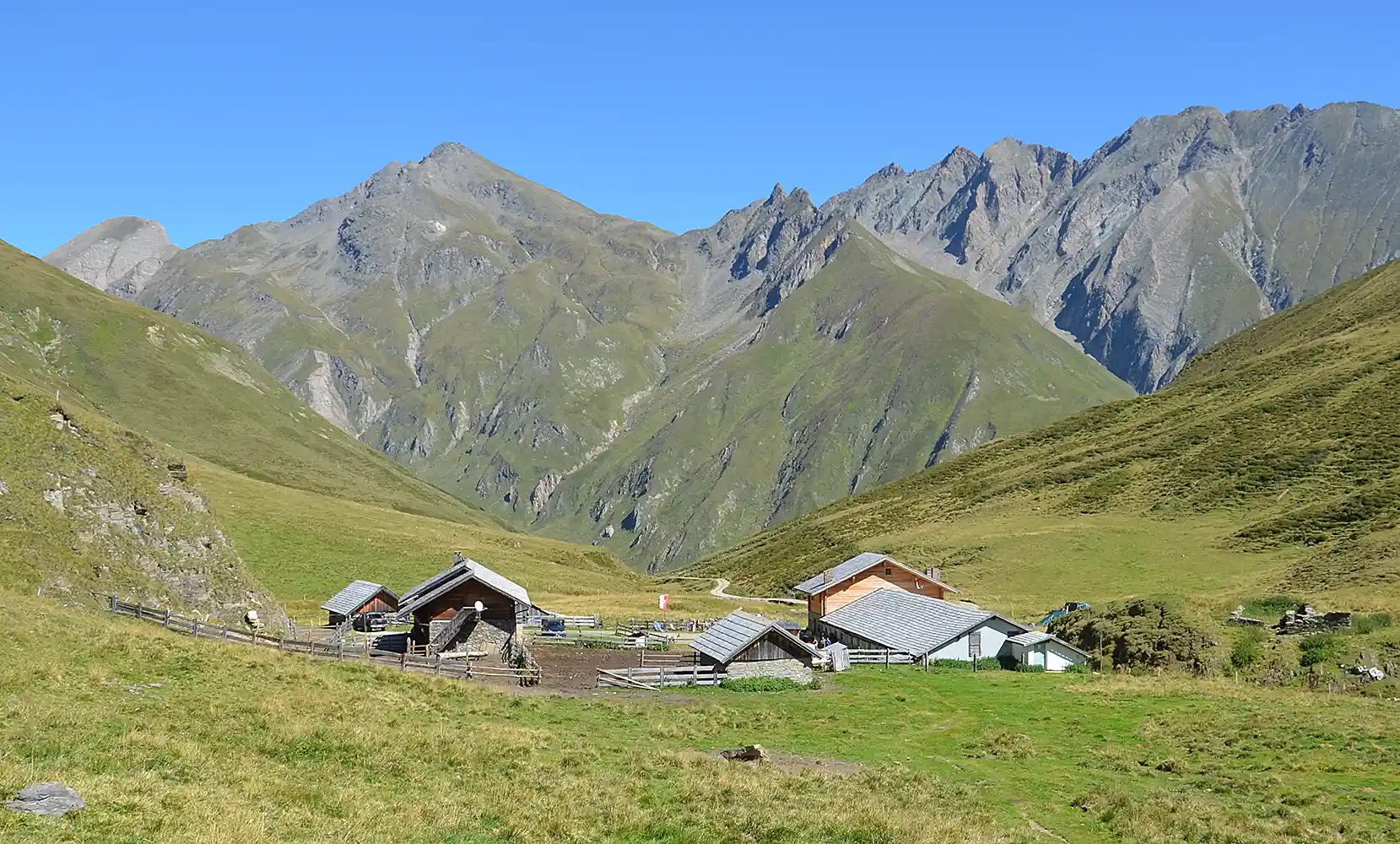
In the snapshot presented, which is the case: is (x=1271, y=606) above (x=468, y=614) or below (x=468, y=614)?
above

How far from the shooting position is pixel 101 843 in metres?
16.1

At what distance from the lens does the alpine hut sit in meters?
59.5

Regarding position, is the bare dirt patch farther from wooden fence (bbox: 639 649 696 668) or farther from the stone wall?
wooden fence (bbox: 639 649 696 668)

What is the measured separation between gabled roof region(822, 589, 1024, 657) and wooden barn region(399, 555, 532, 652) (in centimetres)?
2013

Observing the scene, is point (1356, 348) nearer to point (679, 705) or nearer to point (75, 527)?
point (679, 705)

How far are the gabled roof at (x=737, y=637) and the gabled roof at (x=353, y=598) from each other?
3173cm

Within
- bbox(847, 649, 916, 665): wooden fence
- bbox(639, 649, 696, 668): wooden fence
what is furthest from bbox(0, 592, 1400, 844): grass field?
bbox(847, 649, 916, 665): wooden fence

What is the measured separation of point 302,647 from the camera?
47562mm

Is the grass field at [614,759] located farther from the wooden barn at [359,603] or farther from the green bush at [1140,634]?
the wooden barn at [359,603]

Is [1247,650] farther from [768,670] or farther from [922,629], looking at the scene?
[768,670]

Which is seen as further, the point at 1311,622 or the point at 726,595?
the point at 726,595

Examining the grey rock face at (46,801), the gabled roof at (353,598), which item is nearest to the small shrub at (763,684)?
the grey rock face at (46,801)

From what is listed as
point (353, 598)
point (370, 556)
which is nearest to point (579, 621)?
point (353, 598)

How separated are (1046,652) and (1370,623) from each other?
14950 mm
